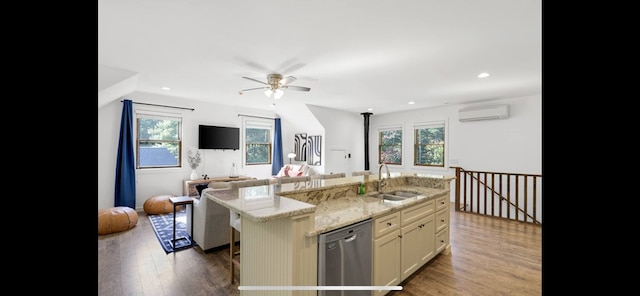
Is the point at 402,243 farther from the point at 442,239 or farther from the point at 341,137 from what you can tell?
the point at 341,137

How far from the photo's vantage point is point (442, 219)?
2996 millimetres

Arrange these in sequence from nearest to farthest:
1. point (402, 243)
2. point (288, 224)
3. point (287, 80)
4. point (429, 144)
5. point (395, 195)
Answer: point (288, 224), point (402, 243), point (395, 195), point (287, 80), point (429, 144)

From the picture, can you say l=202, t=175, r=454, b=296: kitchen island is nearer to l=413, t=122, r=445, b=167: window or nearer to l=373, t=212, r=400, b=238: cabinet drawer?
l=373, t=212, r=400, b=238: cabinet drawer

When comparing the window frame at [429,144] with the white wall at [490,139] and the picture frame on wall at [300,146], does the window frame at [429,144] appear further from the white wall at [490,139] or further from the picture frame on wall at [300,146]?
the picture frame on wall at [300,146]

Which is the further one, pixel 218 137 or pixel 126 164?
pixel 218 137

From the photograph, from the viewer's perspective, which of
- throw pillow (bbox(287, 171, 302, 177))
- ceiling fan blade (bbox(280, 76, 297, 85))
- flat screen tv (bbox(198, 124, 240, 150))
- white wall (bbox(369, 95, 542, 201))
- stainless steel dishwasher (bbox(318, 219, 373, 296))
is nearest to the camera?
stainless steel dishwasher (bbox(318, 219, 373, 296))

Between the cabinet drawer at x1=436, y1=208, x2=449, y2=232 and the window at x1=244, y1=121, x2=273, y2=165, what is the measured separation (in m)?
4.96

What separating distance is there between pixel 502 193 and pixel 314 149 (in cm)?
421

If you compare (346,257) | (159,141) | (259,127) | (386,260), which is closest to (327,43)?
(346,257)

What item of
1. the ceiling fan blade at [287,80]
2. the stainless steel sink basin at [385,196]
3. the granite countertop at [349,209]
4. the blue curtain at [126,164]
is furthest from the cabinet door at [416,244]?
the blue curtain at [126,164]

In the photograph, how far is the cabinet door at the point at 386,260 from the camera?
6.74 feet

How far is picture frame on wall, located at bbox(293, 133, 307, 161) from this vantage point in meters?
7.14

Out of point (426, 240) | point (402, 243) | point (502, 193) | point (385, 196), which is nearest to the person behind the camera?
point (402, 243)

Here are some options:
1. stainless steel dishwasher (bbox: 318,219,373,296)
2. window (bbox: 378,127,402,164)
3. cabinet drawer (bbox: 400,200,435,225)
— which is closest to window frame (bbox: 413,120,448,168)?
window (bbox: 378,127,402,164)
